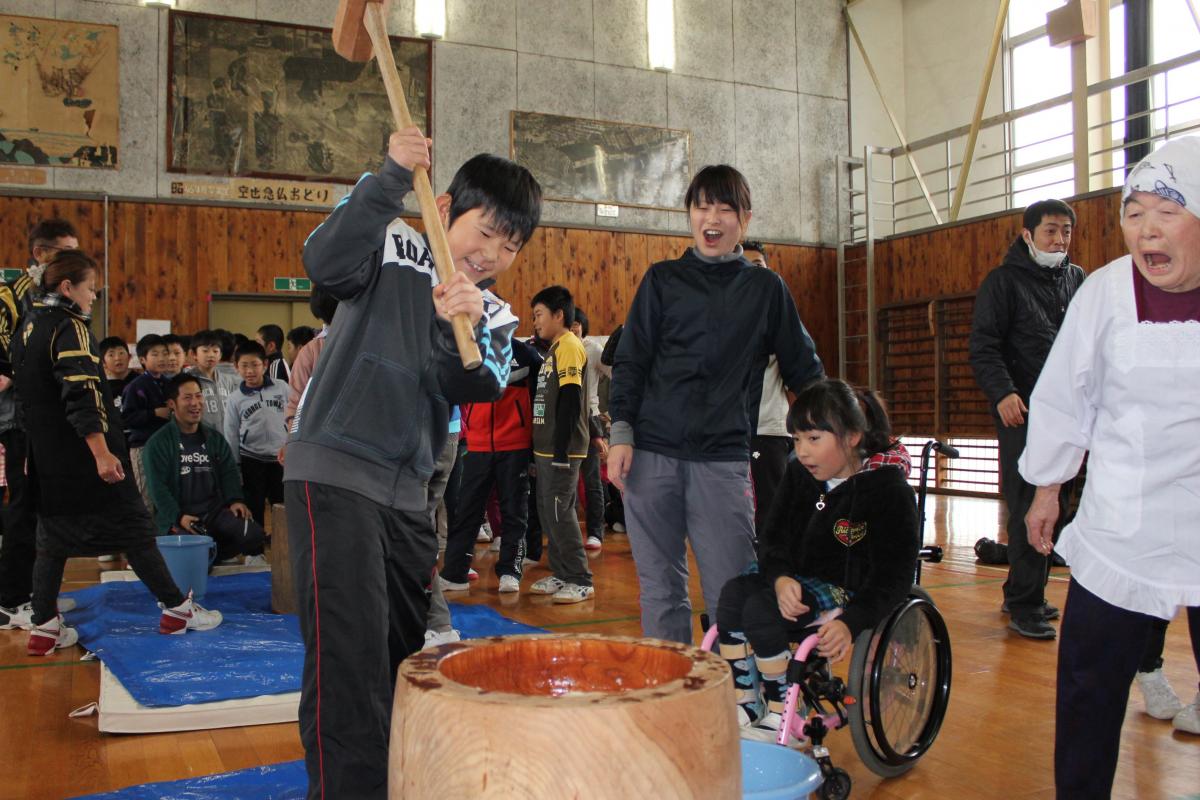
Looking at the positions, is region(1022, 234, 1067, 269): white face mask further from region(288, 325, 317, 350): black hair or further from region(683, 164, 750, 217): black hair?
region(288, 325, 317, 350): black hair

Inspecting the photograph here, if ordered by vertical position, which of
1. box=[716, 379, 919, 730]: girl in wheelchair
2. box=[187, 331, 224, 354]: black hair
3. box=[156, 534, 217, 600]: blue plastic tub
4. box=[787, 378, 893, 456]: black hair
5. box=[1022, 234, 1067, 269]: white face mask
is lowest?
box=[156, 534, 217, 600]: blue plastic tub

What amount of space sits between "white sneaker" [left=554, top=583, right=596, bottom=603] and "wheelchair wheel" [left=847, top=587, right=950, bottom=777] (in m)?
2.48

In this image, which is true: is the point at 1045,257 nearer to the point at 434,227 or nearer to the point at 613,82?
the point at 434,227

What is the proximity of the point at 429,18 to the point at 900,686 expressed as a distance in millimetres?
9587

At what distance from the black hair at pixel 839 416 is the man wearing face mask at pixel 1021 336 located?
1.75 m

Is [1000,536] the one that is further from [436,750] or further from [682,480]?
[436,750]

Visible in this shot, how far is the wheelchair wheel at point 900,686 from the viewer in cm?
245

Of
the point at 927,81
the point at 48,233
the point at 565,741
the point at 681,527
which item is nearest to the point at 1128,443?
the point at 681,527

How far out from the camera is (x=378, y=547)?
5.82 feet

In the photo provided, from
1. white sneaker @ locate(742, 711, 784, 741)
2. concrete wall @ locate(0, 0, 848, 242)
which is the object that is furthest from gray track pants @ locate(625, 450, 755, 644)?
concrete wall @ locate(0, 0, 848, 242)

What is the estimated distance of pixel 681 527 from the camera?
2.77 m

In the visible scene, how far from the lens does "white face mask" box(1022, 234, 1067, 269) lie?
4262mm

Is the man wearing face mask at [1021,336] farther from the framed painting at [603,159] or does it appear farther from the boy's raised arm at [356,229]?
the framed painting at [603,159]

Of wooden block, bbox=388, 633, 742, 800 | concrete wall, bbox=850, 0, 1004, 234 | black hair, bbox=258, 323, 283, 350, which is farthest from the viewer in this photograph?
concrete wall, bbox=850, 0, 1004, 234
